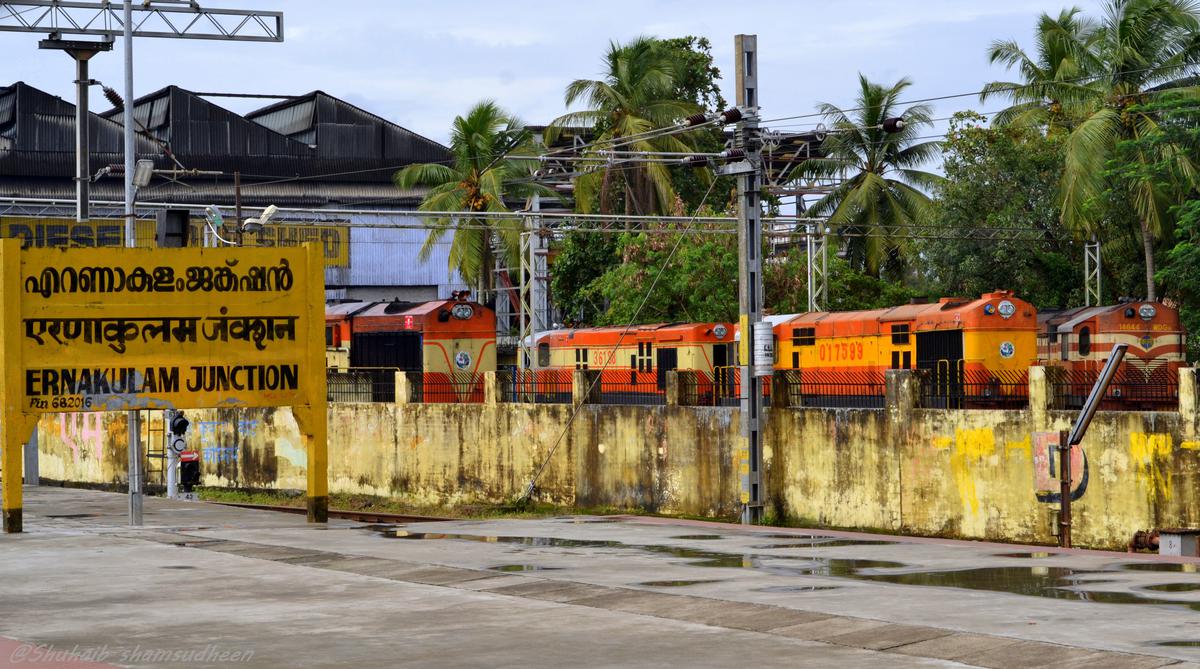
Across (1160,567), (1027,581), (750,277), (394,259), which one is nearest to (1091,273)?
(750,277)

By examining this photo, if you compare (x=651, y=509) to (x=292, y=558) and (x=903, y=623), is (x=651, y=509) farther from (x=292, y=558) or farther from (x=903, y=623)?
(x=903, y=623)

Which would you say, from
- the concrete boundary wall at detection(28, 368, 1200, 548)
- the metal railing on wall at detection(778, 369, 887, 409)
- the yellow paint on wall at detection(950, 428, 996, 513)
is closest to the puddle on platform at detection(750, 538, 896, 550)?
the concrete boundary wall at detection(28, 368, 1200, 548)

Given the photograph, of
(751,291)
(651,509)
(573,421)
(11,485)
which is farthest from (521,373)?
(11,485)

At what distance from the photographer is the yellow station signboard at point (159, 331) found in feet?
73.2

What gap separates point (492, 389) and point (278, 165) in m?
39.0

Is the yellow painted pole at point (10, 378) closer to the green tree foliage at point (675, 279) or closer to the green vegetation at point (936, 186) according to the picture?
the green vegetation at point (936, 186)

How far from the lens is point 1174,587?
46.6 ft

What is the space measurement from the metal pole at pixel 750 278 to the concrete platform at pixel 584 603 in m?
5.38

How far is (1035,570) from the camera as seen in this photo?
53.1 feet

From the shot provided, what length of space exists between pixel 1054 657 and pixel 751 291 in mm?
16810

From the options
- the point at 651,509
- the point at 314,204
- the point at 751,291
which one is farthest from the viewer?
the point at 314,204

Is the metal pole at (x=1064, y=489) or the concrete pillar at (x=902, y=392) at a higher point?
the concrete pillar at (x=902, y=392)

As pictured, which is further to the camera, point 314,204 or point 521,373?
point 314,204

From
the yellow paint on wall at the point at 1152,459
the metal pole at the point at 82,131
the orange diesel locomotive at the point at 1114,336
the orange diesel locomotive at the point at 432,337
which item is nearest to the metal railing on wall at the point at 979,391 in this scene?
the yellow paint on wall at the point at 1152,459
